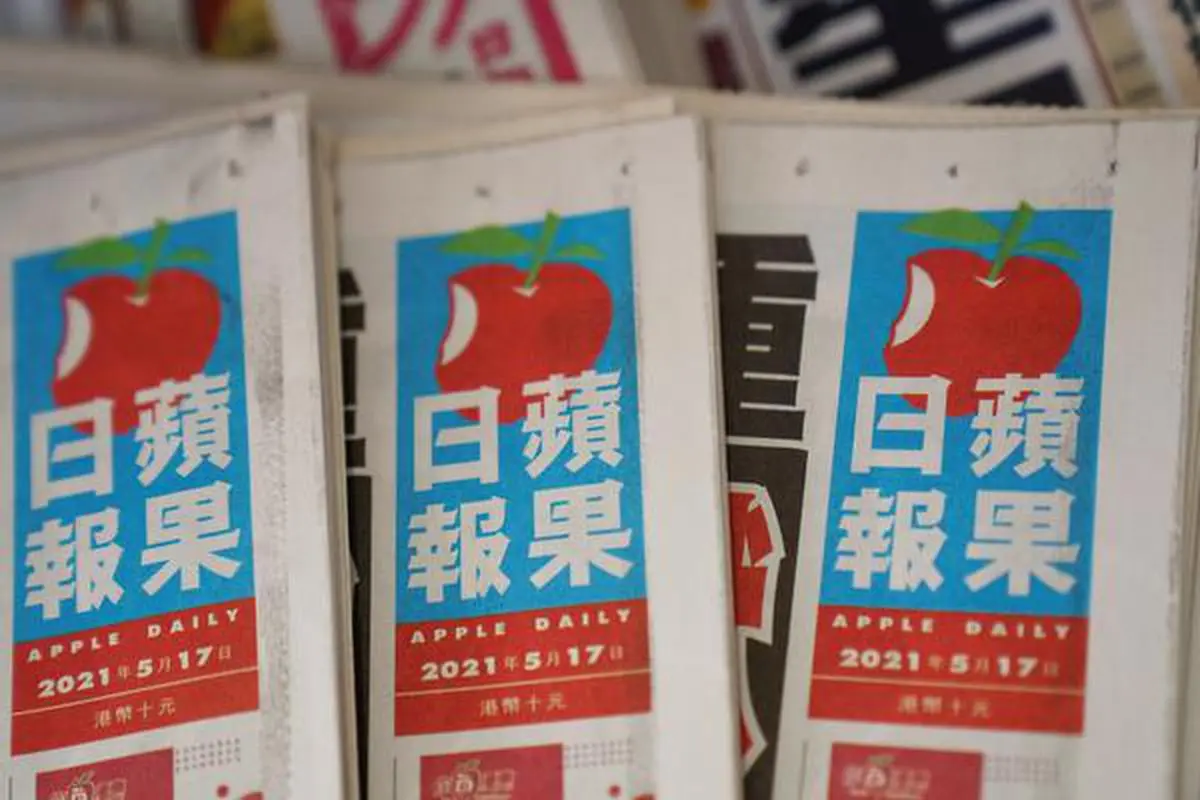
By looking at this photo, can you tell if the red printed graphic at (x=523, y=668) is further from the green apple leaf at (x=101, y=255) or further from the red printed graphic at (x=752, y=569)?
the green apple leaf at (x=101, y=255)

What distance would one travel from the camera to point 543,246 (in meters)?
0.57

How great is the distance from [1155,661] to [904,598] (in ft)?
0.31

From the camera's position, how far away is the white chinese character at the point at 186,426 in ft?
1.82

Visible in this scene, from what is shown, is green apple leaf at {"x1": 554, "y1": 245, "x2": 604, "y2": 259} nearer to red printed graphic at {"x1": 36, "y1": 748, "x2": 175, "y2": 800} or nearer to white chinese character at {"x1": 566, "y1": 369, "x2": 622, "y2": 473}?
white chinese character at {"x1": 566, "y1": 369, "x2": 622, "y2": 473}

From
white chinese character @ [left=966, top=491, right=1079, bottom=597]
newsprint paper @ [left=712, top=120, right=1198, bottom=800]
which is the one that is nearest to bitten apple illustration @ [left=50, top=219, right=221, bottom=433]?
newsprint paper @ [left=712, top=120, right=1198, bottom=800]

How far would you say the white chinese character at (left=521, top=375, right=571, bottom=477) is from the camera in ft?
1.79

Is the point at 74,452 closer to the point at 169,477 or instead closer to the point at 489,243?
the point at 169,477

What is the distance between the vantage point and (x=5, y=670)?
0.55 m

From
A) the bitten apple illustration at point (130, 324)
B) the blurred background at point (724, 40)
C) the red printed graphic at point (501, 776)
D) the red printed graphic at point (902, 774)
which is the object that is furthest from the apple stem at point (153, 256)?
the red printed graphic at point (902, 774)

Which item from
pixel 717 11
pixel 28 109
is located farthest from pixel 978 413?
pixel 28 109

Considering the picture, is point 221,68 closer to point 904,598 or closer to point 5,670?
point 5,670

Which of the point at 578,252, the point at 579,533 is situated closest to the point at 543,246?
the point at 578,252

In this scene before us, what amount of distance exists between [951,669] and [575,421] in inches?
7.1

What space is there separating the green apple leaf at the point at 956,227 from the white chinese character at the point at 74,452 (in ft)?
1.17
